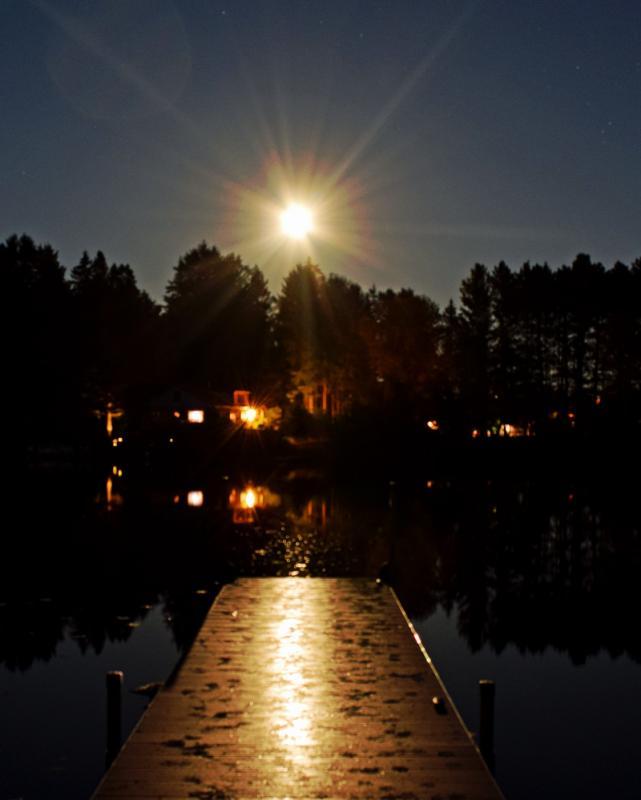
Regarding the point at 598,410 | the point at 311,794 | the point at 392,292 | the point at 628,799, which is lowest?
the point at 628,799

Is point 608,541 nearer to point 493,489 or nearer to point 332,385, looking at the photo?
point 493,489

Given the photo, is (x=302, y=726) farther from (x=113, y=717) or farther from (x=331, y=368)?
(x=331, y=368)

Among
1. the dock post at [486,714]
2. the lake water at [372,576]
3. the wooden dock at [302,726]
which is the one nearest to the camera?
the wooden dock at [302,726]

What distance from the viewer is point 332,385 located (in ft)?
380

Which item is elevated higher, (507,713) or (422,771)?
(422,771)

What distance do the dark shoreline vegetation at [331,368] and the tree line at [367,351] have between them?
0.22 metres

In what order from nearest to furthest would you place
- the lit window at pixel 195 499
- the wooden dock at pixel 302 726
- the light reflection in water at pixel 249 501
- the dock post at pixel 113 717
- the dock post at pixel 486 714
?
the wooden dock at pixel 302 726
the dock post at pixel 113 717
the dock post at pixel 486 714
the light reflection in water at pixel 249 501
the lit window at pixel 195 499

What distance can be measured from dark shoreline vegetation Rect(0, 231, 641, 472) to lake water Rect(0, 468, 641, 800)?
27.0m

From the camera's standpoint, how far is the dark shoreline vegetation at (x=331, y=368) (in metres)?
77.7

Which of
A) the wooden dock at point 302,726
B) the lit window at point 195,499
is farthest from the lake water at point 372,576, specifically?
the wooden dock at point 302,726

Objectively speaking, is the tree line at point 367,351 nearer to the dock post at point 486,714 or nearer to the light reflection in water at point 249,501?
the light reflection in water at point 249,501

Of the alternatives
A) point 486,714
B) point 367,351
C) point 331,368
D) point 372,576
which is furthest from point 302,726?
point 331,368

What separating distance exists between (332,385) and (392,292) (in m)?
16.3

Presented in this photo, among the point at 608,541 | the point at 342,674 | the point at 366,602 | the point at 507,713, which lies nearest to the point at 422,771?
the point at 342,674
